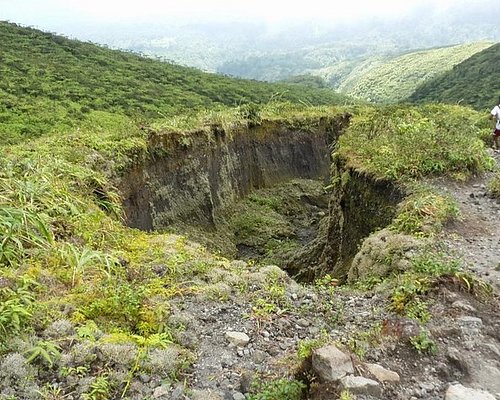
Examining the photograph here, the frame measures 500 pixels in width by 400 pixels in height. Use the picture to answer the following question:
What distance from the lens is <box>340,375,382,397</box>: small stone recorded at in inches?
165

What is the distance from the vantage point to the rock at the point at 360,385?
165 inches

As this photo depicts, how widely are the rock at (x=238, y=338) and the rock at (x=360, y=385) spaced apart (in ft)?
4.35

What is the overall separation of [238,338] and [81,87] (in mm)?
34440

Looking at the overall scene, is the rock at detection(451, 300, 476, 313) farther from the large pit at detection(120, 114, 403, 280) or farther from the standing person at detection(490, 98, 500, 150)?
the standing person at detection(490, 98, 500, 150)

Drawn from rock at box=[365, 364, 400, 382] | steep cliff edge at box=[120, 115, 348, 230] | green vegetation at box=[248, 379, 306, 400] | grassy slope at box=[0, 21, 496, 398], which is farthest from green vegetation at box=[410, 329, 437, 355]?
steep cliff edge at box=[120, 115, 348, 230]

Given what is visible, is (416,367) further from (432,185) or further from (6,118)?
(6,118)

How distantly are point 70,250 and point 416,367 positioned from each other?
4.61 metres

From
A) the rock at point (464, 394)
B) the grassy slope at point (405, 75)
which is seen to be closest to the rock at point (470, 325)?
the rock at point (464, 394)

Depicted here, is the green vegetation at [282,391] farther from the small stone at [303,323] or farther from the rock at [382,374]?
the small stone at [303,323]

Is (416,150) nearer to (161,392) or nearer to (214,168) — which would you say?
(214,168)

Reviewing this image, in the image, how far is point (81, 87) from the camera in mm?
36062

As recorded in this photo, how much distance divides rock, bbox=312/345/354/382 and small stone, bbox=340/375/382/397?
0.24 ft

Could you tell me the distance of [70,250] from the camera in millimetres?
6766

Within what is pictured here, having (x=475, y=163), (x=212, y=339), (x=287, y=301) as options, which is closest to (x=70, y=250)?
(x=212, y=339)
